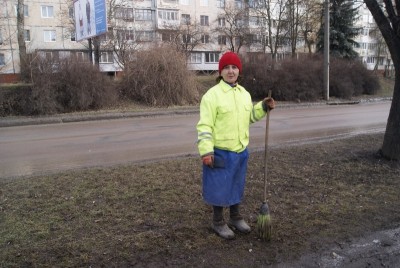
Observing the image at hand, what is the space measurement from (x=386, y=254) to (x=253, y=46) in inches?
1987

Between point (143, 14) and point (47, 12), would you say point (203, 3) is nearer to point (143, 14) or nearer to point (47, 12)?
point (143, 14)

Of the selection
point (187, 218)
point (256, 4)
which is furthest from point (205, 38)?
point (187, 218)

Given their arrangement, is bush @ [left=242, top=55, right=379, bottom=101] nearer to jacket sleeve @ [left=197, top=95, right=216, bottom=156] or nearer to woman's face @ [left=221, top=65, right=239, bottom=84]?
woman's face @ [left=221, top=65, right=239, bottom=84]

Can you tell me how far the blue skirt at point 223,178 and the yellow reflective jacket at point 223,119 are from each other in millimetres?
91

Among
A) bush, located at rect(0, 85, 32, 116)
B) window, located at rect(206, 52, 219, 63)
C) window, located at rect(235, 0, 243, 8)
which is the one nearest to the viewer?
bush, located at rect(0, 85, 32, 116)

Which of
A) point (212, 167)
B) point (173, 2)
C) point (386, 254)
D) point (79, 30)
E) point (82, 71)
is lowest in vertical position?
point (386, 254)

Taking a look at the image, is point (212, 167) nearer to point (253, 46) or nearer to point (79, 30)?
point (79, 30)

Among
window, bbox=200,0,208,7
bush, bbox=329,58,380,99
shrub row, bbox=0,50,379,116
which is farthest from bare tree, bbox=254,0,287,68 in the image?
window, bbox=200,0,208,7

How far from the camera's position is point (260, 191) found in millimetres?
5359

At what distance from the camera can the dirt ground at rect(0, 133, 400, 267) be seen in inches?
140

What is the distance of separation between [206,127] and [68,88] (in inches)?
621

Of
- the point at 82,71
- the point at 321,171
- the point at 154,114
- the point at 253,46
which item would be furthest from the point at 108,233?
the point at 253,46

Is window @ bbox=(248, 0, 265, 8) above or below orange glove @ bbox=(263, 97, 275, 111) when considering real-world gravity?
above

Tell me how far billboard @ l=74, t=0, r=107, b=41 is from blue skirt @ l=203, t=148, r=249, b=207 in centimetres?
1813
